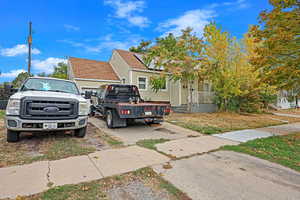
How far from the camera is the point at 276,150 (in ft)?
13.9

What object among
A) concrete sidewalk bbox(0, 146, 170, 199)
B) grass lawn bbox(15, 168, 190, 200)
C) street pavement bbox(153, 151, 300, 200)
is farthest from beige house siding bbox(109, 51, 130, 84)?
grass lawn bbox(15, 168, 190, 200)

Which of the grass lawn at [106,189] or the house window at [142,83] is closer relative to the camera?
the grass lawn at [106,189]

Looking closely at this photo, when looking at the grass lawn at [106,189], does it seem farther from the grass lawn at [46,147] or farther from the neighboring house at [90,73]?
the neighboring house at [90,73]

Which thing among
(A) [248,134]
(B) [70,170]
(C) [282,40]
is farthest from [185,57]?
(B) [70,170]

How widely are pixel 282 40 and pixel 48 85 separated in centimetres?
850

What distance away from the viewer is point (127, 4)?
11.5 metres

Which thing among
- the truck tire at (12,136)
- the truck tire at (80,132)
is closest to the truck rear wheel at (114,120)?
the truck tire at (80,132)

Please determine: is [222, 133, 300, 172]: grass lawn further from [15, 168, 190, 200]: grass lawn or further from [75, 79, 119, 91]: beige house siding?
[75, 79, 119, 91]: beige house siding

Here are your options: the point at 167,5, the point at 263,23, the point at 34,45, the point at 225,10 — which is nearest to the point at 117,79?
the point at 167,5

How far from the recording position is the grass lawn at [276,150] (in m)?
3.46

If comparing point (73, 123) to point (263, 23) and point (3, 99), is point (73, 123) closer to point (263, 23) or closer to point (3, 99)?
point (263, 23)

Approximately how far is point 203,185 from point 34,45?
19.9 metres

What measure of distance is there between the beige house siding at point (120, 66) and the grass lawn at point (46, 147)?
9.63m

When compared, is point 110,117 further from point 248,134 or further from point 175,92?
point 175,92
